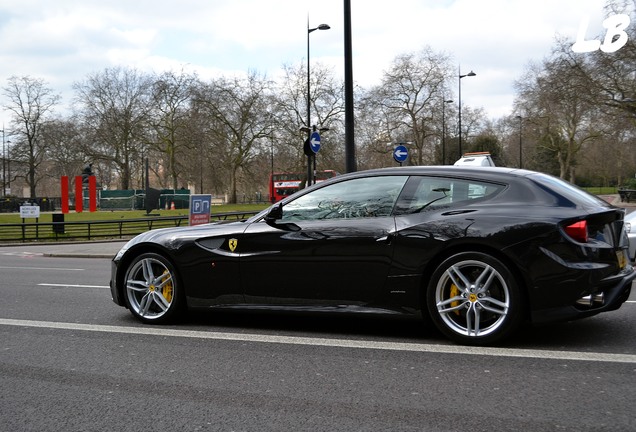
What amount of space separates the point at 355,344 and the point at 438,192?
1.43 metres

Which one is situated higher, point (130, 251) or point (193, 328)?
point (130, 251)

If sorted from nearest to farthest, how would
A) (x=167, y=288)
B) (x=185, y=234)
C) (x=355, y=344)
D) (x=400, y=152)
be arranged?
(x=355, y=344), (x=185, y=234), (x=167, y=288), (x=400, y=152)

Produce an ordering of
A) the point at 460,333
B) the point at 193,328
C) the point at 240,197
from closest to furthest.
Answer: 1. the point at 460,333
2. the point at 193,328
3. the point at 240,197

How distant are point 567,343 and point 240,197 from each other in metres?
93.2

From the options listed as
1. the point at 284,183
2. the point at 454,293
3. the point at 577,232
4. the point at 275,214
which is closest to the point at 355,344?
the point at 454,293

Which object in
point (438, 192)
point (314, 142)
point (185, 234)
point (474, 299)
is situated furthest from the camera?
point (314, 142)

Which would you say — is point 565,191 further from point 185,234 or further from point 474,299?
point 185,234

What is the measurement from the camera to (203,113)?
61.4 metres

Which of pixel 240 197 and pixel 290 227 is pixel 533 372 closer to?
pixel 290 227

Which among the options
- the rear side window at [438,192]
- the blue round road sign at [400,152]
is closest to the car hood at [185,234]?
the rear side window at [438,192]

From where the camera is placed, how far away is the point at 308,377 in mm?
4156

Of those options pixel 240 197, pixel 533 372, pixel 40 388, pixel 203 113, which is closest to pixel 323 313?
pixel 533 372

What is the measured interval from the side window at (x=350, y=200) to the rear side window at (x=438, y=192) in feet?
0.30

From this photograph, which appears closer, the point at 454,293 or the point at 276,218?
the point at 454,293
